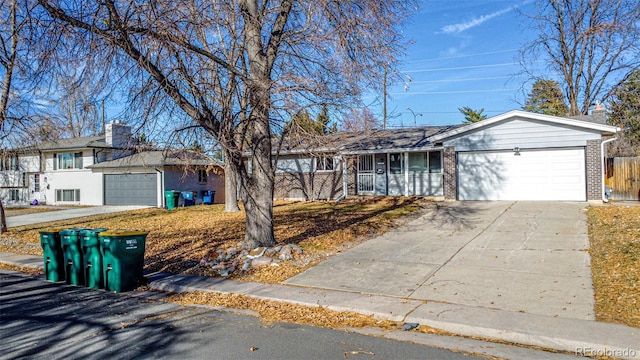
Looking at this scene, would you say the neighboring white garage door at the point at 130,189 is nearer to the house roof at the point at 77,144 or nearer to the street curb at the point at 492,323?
the house roof at the point at 77,144

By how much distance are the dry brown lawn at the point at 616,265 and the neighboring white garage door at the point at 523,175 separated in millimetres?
3685

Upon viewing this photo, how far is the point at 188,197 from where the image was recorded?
1036 inches

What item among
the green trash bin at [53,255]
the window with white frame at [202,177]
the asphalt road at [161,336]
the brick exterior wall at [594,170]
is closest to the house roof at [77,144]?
the window with white frame at [202,177]

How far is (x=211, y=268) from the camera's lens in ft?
31.6

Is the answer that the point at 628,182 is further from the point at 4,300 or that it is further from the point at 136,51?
the point at 4,300

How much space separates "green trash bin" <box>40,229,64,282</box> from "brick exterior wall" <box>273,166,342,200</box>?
571 inches

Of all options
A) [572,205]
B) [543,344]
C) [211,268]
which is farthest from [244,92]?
[572,205]

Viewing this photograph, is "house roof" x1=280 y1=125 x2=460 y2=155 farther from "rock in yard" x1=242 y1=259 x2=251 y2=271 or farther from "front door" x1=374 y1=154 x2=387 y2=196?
"rock in yard" x1=242 y1=259 x2=251 y2=271

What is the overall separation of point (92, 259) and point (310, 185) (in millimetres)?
15246

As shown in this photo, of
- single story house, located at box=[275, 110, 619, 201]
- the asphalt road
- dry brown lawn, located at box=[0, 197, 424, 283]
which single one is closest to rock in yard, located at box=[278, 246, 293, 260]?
dry brown lawn, located at box=[0, 197, 424, 283]

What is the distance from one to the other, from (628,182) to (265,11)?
57.2 ft

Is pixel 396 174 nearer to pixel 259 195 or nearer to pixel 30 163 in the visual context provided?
pixel 259 195

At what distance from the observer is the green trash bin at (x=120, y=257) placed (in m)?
8.20

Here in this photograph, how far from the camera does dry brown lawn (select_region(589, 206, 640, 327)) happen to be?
19.7 feet
